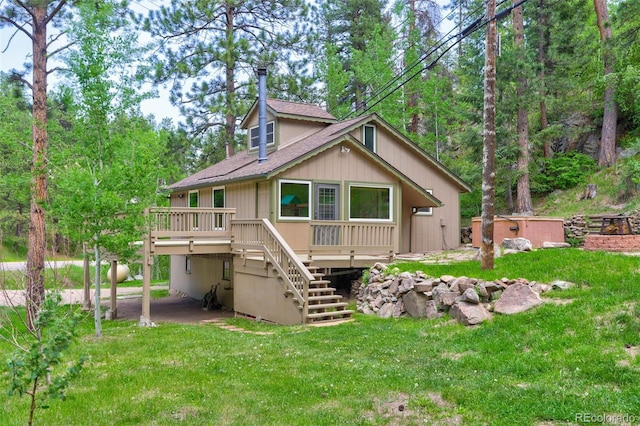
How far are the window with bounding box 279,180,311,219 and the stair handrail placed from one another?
1290 mm

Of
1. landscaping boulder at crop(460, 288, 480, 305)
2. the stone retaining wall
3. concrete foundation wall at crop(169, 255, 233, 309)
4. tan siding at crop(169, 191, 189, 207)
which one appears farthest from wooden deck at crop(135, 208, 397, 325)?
tan siding at crop(169, 191, 189, 207)

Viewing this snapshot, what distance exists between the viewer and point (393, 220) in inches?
590

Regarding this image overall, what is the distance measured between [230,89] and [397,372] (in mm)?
20509

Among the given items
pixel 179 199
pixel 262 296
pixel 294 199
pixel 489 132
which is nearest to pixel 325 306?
pixel 262 296

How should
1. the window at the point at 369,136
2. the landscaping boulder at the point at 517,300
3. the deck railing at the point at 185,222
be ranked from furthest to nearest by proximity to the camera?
the window at the point at 369,136 → the deck railing at the point at 185,222 → the landscaping boulder at the point at 517,300

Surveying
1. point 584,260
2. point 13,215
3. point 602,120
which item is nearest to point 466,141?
point 602,120

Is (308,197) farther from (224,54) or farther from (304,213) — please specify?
(224,54)

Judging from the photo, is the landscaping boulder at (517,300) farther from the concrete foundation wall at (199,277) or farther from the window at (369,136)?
the concrete foundation wall at (199,277)

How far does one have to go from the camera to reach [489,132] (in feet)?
33.3

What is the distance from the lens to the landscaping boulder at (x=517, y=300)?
8.18 metres

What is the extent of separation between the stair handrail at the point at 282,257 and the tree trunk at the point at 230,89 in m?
12.2

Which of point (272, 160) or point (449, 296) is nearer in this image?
point (449, 296)

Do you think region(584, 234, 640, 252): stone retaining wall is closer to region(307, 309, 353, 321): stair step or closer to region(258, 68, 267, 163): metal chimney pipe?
region(307, 309, 353, 321): stair step

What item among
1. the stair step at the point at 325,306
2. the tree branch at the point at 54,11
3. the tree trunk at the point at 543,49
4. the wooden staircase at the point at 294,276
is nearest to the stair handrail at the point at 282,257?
the wooden staircase at the point at 294,276
